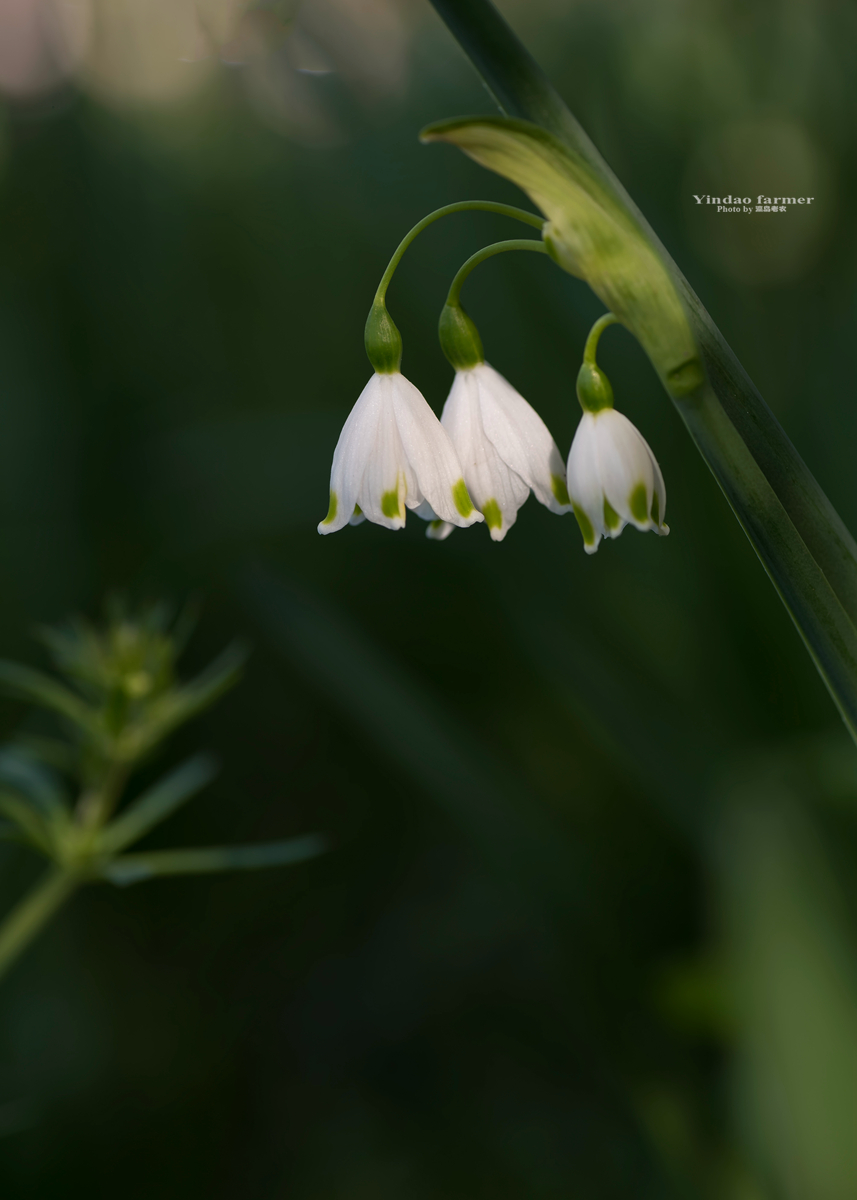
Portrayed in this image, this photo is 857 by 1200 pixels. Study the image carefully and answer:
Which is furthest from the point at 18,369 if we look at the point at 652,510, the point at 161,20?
the point at 652,510

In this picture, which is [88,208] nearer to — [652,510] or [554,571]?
[554,571]

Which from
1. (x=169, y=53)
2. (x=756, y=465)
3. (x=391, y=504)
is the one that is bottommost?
(x=756, y=465)

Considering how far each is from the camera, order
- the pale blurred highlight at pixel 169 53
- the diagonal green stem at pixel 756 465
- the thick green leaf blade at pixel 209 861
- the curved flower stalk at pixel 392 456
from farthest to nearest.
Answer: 1. the pale blurred highlight at pixel 169 53
2. the thick green leaf blade at pixel 209 861
3. the curved flower stalk at pixel 392 456
4. the diagonal green stem at pixel 756 465

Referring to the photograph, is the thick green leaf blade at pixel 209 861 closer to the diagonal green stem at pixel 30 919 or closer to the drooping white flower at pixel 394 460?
the diagonal green stem at pixel 30 919

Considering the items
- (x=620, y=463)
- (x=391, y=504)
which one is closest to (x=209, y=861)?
(x=391, y=504)

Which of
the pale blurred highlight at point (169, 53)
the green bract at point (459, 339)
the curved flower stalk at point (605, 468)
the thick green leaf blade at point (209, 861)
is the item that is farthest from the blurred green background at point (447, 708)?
the thick green leaf blade at point (209, 861)

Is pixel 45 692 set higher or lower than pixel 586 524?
higher

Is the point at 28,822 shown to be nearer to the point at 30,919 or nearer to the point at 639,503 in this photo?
the point at 30,919
